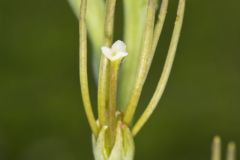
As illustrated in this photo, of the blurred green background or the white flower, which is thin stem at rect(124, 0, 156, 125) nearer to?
the white flower

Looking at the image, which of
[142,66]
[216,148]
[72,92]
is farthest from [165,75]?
[72,92]

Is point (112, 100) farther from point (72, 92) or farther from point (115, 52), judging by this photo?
point (72, 92)

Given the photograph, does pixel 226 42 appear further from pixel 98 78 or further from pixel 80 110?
pixel 98 78

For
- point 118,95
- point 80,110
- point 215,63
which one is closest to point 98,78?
point 118,95

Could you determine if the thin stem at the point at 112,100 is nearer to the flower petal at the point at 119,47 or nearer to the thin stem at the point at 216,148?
the flower petal at the point at 119,47

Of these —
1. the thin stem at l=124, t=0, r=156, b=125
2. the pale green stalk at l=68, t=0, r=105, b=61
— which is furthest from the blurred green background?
the thin stem at l=124, t=0, r=156, b=125
